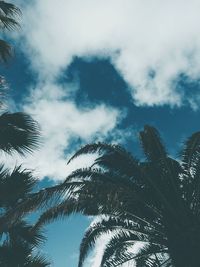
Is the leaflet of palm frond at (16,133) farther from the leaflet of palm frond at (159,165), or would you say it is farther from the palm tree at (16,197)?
the leaflet of palm frond at (159,165)

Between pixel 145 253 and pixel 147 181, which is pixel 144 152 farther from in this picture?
pixel 145 253

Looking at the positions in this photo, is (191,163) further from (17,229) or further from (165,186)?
(17,229)

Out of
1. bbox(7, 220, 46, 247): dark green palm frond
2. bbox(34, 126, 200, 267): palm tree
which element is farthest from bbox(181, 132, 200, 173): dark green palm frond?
bbox(7, 220, 46, 247): dark green palm frond

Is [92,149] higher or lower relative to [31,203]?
higher

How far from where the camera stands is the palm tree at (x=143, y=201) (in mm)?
10695

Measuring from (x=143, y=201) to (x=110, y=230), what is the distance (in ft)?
7.69

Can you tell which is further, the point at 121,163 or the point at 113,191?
the point at 121,163

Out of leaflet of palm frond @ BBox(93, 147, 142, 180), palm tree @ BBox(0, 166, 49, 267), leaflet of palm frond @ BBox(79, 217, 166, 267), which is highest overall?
leaflet of palm frond @ BBox(93, 147, 142, 180)

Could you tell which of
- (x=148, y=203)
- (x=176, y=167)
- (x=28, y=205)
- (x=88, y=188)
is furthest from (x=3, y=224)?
(x=176, y=167)

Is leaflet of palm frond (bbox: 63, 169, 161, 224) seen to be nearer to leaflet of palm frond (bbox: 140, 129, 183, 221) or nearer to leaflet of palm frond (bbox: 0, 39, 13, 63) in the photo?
leaflet of palm frond (bbox: 140, 129, 183, 221)

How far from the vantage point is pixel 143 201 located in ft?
38.3

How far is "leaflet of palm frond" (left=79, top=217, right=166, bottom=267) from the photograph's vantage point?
12483 mm

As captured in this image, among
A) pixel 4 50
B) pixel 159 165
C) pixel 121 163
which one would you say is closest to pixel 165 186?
pixel 159 165

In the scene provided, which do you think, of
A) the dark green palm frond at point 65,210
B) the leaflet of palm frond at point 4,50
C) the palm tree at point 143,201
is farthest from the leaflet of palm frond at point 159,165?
the leaflet of palm frond at point 4,50
